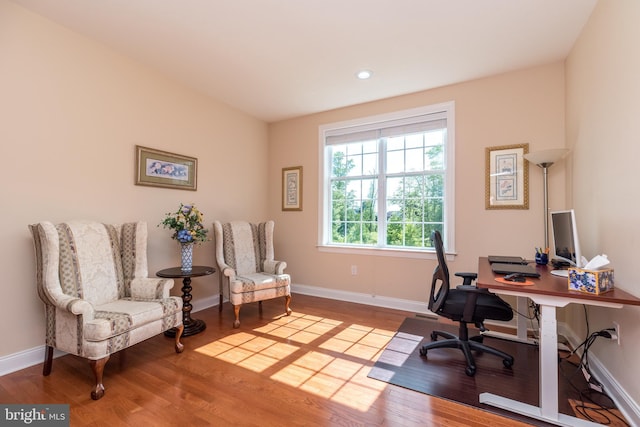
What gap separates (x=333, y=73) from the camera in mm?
3084

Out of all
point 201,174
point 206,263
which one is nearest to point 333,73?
point 201,174

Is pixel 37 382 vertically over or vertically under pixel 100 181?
under

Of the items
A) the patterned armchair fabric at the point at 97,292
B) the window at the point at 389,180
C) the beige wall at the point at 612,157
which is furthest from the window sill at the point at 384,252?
the patterned armchair fabric at the point at 97,292

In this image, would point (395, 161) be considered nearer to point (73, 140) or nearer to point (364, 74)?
point (364, 74)

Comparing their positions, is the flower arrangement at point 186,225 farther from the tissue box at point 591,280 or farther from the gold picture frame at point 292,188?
the tissue box at point 591,280

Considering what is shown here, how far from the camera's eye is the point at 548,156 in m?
2.56

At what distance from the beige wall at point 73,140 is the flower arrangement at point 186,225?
351 mm

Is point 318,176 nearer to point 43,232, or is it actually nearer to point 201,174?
point 201,174

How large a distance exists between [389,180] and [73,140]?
3299 mm

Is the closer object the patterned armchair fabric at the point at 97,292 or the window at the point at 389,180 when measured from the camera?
the patterned armchair fabric at the point at 97,292

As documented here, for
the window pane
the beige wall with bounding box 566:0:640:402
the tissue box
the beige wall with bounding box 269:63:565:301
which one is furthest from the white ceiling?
the tissue box

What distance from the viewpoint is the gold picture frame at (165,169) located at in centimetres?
295

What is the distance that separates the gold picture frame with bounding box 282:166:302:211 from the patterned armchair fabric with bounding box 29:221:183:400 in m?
2.17

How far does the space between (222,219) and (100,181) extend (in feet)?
4.77
